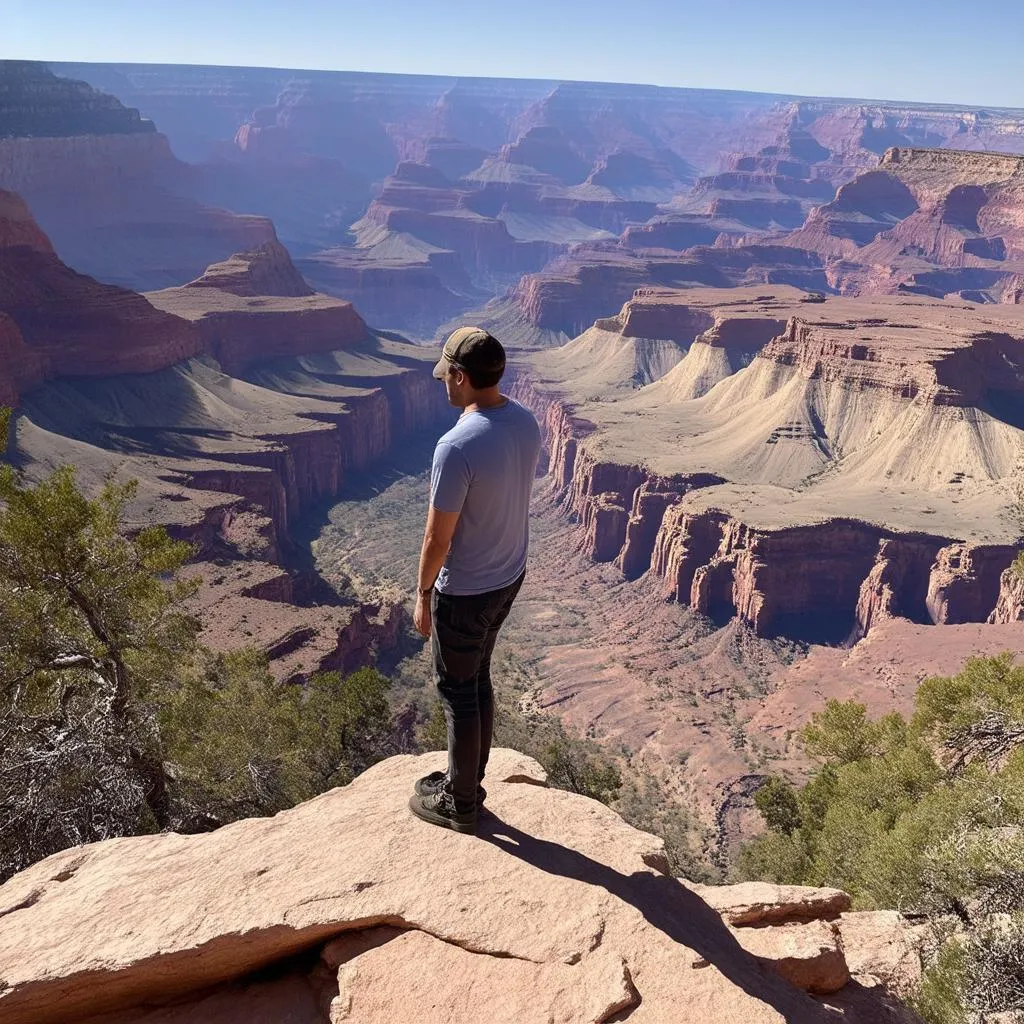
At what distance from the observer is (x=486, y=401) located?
6621mm

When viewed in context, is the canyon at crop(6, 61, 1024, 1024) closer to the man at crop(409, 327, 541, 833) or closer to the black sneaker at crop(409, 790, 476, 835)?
the black sneaker at crop(409, 790, 476, 835)

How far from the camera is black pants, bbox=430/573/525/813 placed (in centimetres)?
678

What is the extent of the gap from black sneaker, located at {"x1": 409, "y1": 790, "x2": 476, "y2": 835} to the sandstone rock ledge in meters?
0.11

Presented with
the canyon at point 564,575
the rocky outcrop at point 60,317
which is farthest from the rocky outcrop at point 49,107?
the rocky outcrop at point 60,317

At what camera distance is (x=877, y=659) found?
40750 mm

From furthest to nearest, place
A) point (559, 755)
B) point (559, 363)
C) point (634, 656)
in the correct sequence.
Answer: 1. point (559, 363)
2. point (634, 656)
3. point (559, 755)

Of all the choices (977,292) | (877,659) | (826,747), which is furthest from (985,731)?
(977,292)

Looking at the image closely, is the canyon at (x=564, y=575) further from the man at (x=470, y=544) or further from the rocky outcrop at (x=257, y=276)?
the man at (x=470, y=544)

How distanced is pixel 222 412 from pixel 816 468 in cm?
5284

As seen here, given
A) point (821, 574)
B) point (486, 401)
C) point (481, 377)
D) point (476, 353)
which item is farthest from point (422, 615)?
point (821, 574)

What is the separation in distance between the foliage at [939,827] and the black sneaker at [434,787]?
418 centimetres

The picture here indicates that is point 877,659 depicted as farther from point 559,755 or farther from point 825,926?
point 825,926

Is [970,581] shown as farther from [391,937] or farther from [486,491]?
[391,937]

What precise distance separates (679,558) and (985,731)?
45.3 m
